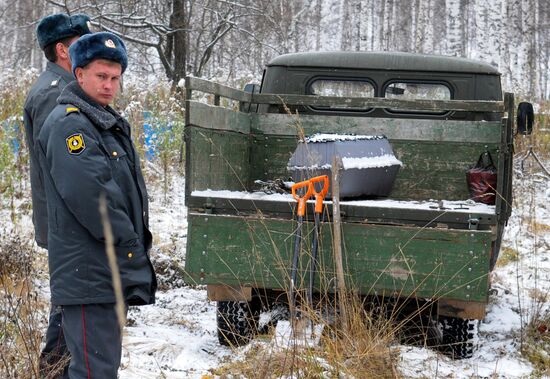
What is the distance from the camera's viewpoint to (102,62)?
2648 mm

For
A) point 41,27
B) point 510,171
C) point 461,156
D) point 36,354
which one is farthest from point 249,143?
point 36,354

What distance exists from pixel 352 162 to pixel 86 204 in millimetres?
2182

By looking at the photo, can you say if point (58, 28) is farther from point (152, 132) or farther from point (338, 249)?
point (152, 132)

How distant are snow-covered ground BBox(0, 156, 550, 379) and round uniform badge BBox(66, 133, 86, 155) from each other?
39.8 inches

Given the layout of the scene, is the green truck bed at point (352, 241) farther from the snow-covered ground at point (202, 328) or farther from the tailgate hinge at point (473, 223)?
the snow-covered ground at point (202, 328)

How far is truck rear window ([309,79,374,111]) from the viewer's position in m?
5.67

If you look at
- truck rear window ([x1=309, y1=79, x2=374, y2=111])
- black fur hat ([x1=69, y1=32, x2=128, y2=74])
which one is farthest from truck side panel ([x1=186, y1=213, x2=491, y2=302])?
truck rear window ([x1=309, y1=79, x2=374, y2=111])

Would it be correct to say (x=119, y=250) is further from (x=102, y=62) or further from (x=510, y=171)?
(x=510, y=171)

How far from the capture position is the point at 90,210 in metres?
2.44

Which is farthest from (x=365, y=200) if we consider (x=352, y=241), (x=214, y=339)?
(x=214, y=339)

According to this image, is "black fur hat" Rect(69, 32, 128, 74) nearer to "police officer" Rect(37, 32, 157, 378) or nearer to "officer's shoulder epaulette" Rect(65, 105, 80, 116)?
"police officer" Rect(37, 32, 157, 378)

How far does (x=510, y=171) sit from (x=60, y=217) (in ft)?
9.98

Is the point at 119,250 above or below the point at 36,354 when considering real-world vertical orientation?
above

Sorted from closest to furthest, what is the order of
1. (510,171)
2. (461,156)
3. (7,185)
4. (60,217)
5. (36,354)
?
(60,217), (36,354), (510,171), (461,156), (7,185)
